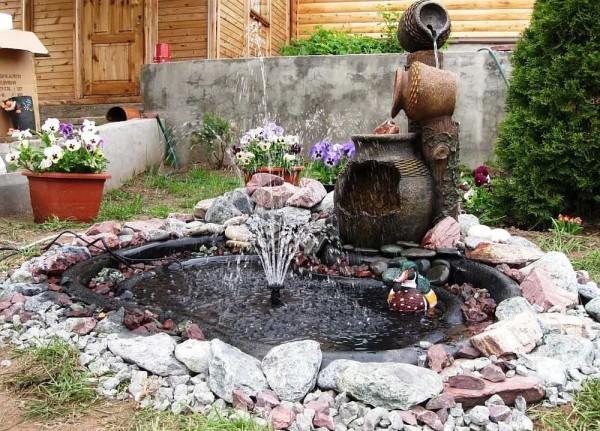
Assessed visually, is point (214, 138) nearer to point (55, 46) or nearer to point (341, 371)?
point (55, 46)

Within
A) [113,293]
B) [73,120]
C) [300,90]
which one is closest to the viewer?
[113,293]

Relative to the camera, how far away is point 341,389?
1.80m

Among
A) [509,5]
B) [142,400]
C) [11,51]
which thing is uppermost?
[509,5]

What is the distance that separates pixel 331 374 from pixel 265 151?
3.93 meters

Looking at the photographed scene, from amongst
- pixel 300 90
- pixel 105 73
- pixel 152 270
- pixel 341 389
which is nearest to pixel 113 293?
pixel 152 270

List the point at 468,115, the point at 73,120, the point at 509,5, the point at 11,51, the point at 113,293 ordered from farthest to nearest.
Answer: the point at 509,5
the point at 73,120
the point at 468,115
the point at 11,51
the point at 113,293

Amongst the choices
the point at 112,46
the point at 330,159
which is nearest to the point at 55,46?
the point at 112,46

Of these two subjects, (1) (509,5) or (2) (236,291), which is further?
(1) (509,5)

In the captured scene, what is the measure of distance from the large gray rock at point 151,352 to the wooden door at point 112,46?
8.00m

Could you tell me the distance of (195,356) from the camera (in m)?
1.93

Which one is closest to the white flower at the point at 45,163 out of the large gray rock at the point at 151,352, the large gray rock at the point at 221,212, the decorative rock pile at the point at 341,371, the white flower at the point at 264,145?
the large gray rock at the point at 221,212

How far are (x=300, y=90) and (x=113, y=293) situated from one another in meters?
5.12

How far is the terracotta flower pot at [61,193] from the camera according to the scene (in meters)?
4.54

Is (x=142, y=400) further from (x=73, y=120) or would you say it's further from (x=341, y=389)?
(x=73, y=120)
